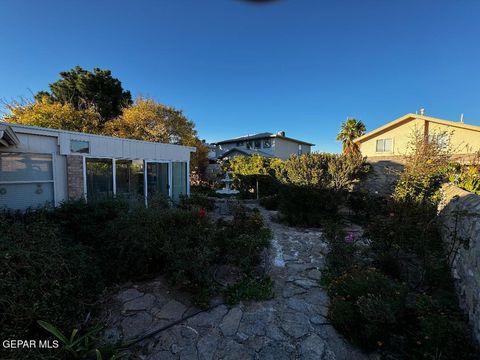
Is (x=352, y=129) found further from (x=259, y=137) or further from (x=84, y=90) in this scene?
A: (x=84, y=90)

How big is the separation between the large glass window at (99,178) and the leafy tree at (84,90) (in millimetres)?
15618

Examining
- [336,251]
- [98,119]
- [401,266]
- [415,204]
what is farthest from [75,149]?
[98,119]

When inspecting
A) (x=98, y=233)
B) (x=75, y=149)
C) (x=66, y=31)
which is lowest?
(x=98, y=233)

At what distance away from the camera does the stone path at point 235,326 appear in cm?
252

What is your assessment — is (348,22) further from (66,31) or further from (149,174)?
(66,31)

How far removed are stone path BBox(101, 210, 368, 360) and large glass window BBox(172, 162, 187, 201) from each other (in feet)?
21.6

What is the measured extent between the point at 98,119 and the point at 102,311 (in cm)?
1972

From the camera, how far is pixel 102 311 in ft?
10.5

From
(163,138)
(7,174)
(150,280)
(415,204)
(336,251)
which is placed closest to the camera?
(150,280)

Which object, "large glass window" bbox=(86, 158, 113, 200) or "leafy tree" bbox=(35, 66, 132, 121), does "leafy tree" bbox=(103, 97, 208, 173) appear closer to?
"leafy tree" bbox=(35, 66, 132, 121)

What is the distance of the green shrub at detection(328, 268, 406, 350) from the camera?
2467 millimetres

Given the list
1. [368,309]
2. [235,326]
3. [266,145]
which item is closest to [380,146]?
[266,145]

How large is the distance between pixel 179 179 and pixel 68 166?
15.4 feet

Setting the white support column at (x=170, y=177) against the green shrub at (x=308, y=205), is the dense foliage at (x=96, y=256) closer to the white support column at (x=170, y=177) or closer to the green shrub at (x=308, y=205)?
the green shrub at (x=308, y=205)
